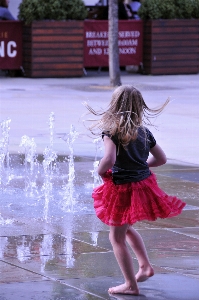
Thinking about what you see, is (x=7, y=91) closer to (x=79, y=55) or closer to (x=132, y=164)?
(x=79, y=55)

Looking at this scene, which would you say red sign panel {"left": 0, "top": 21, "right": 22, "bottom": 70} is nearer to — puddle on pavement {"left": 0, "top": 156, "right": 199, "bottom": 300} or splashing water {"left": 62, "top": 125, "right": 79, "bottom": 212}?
splashing water {"left": 62, "top": 125, "right": 79, "bottom": 212}

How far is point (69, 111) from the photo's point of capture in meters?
14.8

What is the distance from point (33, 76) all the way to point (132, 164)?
15984 mm

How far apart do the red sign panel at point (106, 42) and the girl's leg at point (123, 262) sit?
16.6 meters

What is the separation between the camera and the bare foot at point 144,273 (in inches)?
205

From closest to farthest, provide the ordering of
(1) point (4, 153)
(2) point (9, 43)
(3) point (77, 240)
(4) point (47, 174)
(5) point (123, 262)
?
(5) point (123, 262) < (3) point (77, 240) < (4) point (47, 174) < (1) point (4, 153) < (2) point (9, 43)

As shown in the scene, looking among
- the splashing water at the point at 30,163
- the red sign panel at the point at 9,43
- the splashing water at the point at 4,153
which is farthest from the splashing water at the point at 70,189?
the red sign panel at the point at 9,43

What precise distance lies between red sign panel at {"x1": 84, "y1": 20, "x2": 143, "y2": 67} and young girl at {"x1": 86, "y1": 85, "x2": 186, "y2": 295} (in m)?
16.5

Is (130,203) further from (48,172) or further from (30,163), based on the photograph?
(30,163)

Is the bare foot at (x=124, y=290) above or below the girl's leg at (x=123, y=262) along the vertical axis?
below

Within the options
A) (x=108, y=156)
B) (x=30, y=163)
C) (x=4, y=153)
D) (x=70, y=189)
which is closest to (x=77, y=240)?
(x=108, y=156)

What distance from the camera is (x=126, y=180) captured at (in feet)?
16.6

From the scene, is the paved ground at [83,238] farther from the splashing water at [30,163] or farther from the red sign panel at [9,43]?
the red sign panel at [9,43]

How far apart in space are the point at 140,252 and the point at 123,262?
23 cm
